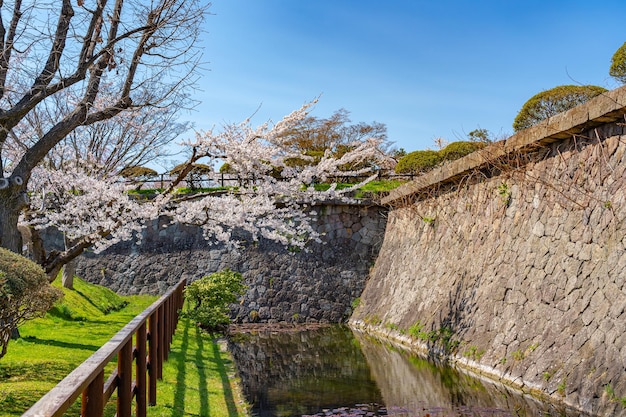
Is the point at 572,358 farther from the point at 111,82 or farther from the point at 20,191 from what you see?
the point at 111,82

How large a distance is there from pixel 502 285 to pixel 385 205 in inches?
397

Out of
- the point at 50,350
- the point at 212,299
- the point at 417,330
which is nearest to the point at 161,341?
the point at 50,350

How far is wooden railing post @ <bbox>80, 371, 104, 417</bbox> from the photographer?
3037 millimetres

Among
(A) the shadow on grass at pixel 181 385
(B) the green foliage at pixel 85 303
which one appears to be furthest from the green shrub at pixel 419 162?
(A) the shadow on grass at pixel 181 385

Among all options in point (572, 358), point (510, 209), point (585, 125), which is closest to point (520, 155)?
point (510, 209)

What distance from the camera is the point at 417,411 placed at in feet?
22.1

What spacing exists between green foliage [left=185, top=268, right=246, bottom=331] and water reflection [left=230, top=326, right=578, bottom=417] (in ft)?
4.81

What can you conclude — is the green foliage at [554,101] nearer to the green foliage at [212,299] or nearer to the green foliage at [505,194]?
the green foliage at [505,194]

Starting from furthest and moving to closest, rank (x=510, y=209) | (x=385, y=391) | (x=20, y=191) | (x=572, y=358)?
(x=510, y=209) → (x=20, y=191) → (x=385, y=391) → (x=572, y=358)

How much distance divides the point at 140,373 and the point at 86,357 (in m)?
4.09

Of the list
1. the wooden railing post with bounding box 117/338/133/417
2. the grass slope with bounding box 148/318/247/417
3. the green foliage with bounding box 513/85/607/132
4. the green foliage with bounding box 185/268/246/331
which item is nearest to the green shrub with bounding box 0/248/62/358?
the grass slope with bounding box 148/318/247/417

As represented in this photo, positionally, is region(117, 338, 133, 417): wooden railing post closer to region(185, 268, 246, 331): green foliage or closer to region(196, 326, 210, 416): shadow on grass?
region(196, 326, 210, 416): shadow on grass

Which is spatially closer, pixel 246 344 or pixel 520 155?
pixel 520 155

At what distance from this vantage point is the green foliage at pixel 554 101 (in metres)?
16.4
